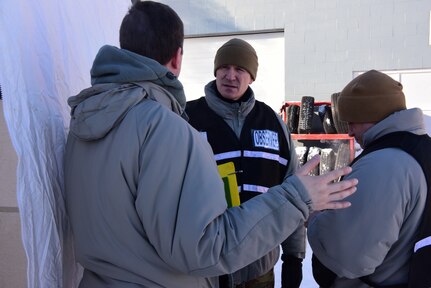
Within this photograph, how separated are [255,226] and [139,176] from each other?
0.30m

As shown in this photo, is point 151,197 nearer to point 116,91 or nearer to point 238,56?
point 116,91

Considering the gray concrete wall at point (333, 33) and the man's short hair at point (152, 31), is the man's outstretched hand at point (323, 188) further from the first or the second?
the gray concrete wall at point (333, 33)

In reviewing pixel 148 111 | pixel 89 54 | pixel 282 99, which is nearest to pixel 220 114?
pixel 89 54

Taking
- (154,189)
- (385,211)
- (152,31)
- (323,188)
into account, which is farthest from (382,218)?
(152,31)

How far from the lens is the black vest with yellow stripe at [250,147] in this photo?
6.76ft

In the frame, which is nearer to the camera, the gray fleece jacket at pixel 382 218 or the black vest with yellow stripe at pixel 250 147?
the gray fleece jacket at pixel 382 218

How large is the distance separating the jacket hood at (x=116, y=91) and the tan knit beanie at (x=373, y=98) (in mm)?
756

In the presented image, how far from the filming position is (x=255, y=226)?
1019mm

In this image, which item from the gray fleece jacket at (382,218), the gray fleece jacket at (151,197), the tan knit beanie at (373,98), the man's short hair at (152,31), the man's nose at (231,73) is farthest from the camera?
the man's nose at (231,73)

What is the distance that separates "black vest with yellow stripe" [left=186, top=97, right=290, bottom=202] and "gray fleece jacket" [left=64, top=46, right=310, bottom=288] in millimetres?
910

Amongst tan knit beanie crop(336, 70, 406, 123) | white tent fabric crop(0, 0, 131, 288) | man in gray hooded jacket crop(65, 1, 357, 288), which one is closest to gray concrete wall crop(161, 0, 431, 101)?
tan knit beanie crop(336, 70, 406, 123)

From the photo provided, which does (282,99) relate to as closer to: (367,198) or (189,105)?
(189,105)

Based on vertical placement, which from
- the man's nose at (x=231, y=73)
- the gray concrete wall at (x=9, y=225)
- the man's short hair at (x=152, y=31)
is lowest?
the gray concrete wall at (x=9, y=225)

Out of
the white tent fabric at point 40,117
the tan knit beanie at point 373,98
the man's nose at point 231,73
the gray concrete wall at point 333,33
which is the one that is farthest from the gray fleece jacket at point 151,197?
the gray concrete wall at point 333,33
